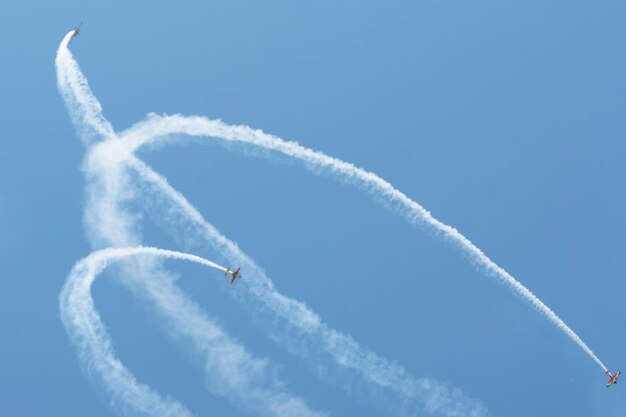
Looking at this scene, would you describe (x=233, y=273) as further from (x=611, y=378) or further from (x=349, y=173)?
(x=611, y=378)

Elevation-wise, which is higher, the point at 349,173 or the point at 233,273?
the point at 349,173

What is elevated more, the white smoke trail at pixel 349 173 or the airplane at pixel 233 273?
the white smoke trail at pixel 349 173

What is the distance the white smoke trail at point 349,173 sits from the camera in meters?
57.6

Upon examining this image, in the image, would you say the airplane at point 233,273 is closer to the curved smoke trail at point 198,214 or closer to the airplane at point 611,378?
the curved smoke trail at point 198,214

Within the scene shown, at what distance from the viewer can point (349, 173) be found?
57.5 meters

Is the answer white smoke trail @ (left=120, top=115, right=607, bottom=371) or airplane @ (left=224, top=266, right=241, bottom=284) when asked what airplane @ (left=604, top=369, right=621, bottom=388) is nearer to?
white smoke trail @ (left=120, top=115, right=607, bottom=371)

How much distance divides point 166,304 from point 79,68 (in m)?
19.2

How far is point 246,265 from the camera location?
56.0m

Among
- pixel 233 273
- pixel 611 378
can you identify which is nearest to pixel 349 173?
pixel 233 273

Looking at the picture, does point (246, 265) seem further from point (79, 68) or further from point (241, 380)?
point (79, 68)

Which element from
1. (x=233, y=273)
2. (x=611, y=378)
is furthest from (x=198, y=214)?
(x=611, y=378)

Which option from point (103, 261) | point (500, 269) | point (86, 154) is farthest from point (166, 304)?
point (500, 269)

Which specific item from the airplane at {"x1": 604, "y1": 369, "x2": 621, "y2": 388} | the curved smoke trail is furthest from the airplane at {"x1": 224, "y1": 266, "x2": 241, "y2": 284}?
the airplane at {"x1": 604, "y1": 369, "x2": 621, "y2": 388}

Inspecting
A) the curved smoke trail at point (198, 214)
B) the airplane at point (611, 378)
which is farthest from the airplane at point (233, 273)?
the airplane at point (611, 378)
